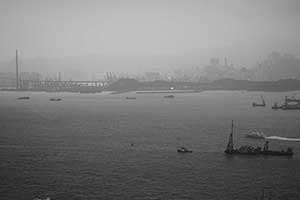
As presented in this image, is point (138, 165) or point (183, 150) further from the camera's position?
point (183, 150)

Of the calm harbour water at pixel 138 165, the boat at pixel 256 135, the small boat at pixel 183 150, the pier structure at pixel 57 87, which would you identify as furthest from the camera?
the pier structure at pixel 57 87

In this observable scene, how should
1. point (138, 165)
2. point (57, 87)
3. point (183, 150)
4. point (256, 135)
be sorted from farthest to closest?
1. point (57, 87)
2. point (256, 135)
3. point (183, 150)
4. point (138, 165)

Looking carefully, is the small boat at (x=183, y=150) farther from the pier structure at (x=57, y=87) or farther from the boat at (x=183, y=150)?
the pier structure at (x=57, y=87)

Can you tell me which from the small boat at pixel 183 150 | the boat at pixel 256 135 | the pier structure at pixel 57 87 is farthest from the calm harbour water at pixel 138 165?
the pier structure at pixel 57 87

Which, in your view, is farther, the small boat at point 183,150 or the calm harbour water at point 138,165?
the small boat at point 183,150

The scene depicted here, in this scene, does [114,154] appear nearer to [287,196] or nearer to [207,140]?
[207,140]

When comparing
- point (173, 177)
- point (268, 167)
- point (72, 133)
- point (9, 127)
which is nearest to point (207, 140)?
point (268, 167)

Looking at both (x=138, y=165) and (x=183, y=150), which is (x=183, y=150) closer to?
(x=183, y=150)

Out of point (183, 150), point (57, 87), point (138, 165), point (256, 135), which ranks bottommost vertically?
point (138, 165)

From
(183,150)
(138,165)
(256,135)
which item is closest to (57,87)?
(256,135)

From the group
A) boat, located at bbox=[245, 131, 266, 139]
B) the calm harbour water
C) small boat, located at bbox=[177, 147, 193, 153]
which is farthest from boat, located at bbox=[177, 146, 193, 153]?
boat, located at bbox=[245, 131, 266, 139]

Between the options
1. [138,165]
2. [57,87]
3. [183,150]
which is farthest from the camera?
[57,87]

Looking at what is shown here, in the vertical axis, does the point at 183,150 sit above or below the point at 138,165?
above
